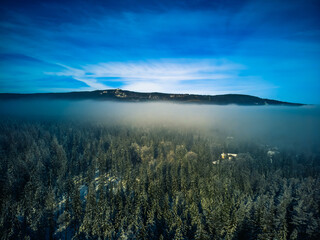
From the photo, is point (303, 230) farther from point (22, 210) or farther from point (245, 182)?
point (22, 210)

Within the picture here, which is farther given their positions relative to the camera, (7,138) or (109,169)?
(7,138)

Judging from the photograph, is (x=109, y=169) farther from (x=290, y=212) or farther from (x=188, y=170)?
(x=290, y=212)

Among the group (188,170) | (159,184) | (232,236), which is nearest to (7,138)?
(159,184)

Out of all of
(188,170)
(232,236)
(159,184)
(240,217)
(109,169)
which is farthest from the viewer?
(109,169)

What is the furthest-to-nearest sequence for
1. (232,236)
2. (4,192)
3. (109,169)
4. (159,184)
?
1. (109,169)
2. (159,184)
3. (4,192)
4. (232,236)

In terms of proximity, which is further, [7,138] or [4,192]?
[7,138]

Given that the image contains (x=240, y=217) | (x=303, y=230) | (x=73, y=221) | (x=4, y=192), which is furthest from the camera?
(x=4, y=192)


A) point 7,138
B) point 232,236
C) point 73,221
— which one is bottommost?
point 73,221

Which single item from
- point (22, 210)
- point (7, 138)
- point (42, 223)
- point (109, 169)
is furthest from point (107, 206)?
point (7, 138)

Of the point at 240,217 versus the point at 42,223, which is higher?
the point at 240,217
